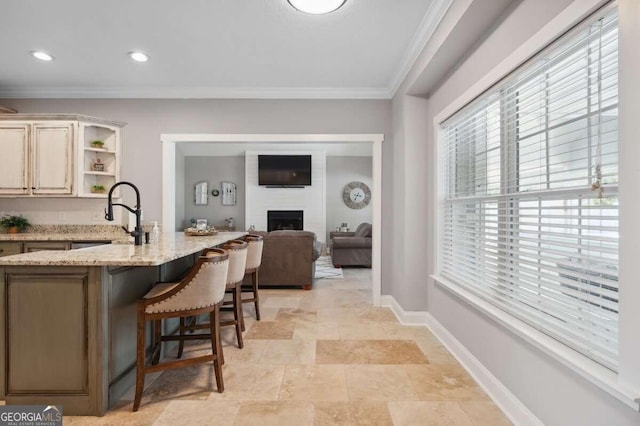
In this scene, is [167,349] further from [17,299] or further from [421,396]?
[421,396]

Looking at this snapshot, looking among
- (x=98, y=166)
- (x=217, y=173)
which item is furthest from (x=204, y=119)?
(x=217, y=173)

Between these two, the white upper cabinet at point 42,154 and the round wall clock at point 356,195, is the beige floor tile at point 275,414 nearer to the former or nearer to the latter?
the white upper cabinet at point 42,154

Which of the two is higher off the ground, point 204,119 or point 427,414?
point 204,119

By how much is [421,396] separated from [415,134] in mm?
2404

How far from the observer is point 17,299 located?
1.82 meters

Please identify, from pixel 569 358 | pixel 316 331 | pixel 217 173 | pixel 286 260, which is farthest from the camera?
pixel 217 173

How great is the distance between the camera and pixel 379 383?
2211mm

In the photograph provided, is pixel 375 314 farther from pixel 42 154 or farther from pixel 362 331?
pixel 42 154

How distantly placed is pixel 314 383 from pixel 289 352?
0.52 metres

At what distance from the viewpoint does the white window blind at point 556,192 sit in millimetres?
1327

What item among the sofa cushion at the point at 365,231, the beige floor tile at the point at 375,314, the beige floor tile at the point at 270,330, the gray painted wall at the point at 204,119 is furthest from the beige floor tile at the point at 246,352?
the sofa cushion at the point at 365,231

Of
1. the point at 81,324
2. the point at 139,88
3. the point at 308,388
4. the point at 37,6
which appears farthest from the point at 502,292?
the point at 139,88

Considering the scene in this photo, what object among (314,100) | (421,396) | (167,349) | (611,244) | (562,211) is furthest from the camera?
(314,100)

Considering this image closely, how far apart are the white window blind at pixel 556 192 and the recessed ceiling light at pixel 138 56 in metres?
3.00
